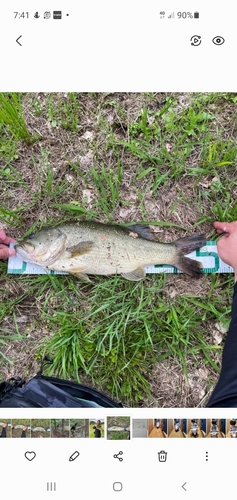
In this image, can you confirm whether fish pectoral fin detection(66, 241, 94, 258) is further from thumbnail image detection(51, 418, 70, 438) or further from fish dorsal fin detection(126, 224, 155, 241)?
thumbnail image detection(51, 418, 70, 438)

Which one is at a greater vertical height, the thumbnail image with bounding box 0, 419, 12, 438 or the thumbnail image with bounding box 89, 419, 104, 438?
the thumbnail image with bounding box 89, 419, 104, 438

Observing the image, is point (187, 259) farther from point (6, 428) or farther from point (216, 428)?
point (6, 428)

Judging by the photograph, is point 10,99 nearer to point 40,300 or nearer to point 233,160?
point 40,300

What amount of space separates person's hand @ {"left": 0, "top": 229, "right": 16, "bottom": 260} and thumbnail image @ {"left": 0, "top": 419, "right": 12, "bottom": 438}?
1.56m

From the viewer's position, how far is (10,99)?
4188 mm

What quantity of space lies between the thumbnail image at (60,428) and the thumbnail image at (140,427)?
48 centimetres

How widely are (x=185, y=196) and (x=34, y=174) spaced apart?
161 cm

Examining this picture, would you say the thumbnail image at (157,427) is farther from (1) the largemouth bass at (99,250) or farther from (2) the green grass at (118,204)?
(1) the largemouth bass at (99,250)

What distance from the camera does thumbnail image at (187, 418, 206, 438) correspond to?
282 cm

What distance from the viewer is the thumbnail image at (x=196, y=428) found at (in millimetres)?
2824
